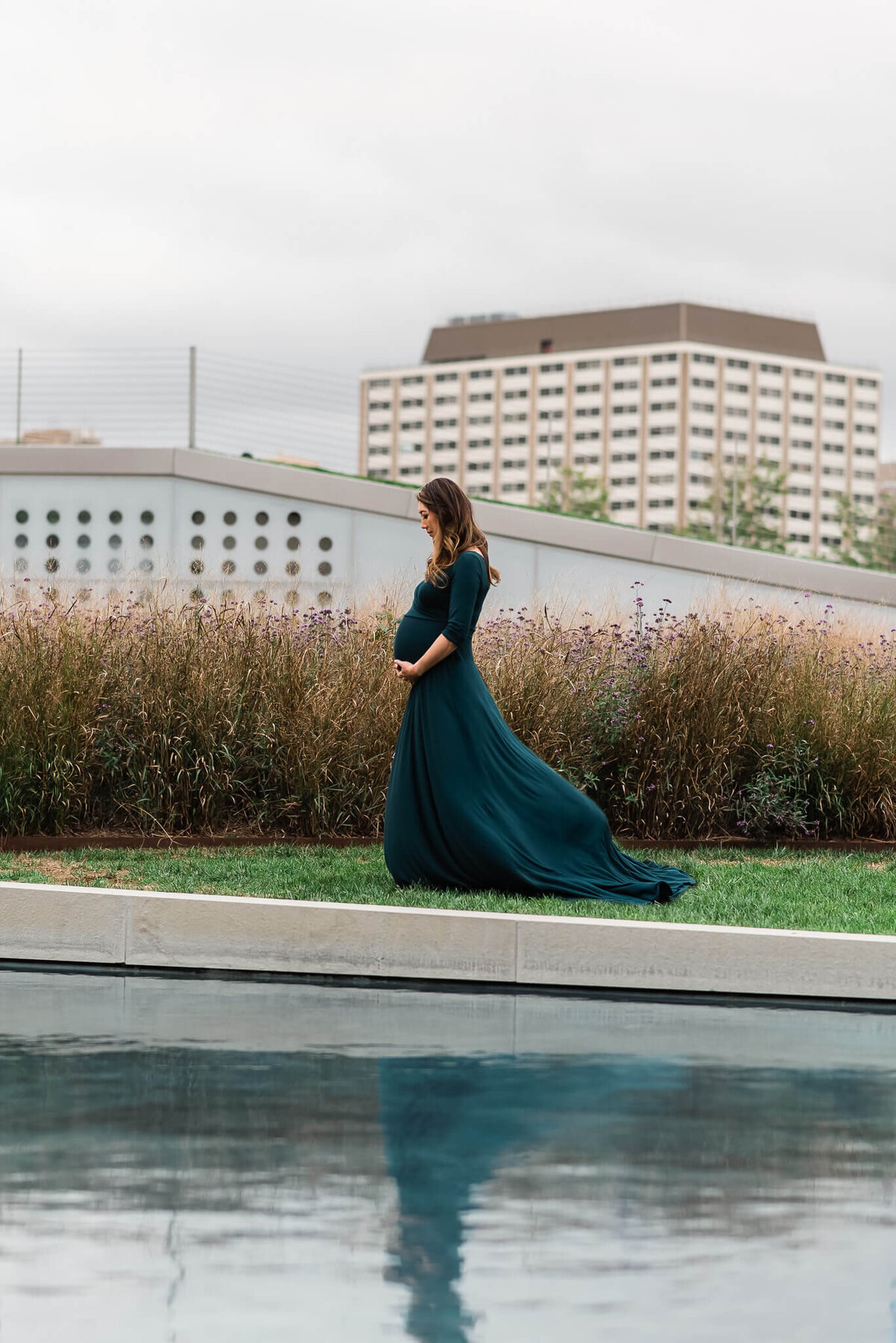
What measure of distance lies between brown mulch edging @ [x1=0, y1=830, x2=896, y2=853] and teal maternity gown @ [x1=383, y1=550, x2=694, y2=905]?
1811mm

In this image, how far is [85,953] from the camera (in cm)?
729

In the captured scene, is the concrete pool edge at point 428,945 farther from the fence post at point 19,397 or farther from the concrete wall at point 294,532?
the fence post at point 19,397

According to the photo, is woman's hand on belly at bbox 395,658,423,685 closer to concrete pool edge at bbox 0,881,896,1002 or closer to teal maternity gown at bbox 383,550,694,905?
teal maternity gown at bbox 383,550,694,905

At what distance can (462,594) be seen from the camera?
7551 millimetres

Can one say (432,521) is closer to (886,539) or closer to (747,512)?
(747,512)

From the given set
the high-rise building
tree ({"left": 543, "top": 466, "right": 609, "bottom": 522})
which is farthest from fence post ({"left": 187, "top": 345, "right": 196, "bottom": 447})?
the high-rise building

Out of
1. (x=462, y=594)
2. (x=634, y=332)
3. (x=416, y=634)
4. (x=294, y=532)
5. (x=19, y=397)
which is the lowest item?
(x=416, y=634)

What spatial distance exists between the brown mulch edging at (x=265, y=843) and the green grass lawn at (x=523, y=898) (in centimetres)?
11

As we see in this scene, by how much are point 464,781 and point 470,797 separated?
75mm

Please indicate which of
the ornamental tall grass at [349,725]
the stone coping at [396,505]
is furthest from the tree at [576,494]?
the ornamental tall grass at [349,725]

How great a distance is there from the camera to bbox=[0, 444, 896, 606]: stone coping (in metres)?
21.1

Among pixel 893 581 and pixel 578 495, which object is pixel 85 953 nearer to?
pixel 893 581

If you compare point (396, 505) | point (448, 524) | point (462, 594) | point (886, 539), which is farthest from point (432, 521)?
point (886, 539)

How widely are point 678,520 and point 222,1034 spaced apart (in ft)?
448
